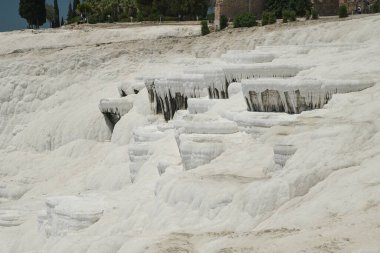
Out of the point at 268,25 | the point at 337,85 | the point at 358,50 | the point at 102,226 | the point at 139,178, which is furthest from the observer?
the point at 268,25

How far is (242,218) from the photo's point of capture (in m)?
11.7

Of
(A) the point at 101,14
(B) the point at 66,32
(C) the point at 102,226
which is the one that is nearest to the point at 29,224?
(C) the point at 102,226

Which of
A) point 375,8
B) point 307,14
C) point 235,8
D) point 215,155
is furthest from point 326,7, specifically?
point 215,155

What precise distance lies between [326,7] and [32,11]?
21.4 m

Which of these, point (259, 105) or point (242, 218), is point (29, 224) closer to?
point (259, 105)

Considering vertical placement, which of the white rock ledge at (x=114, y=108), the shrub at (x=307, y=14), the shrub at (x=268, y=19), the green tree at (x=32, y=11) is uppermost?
the shrub at (x=307, y=14)

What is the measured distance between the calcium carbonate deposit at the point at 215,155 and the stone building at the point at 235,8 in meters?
6.38

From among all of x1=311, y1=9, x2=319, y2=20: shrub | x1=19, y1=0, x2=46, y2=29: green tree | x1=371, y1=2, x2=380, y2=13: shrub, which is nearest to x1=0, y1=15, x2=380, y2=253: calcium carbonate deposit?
x1=311, y1=9, x2=319, y2=20: shrub

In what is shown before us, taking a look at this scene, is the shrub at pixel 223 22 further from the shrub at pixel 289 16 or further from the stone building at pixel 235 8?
the shrub at pixel 289 16

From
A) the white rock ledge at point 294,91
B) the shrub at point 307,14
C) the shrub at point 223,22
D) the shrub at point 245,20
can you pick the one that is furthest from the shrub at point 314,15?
the white rock ledge at point 294,91

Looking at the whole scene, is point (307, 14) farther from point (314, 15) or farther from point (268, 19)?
point (268, 19)

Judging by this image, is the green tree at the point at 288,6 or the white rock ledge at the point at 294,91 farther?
the green tree at the point at 288,6

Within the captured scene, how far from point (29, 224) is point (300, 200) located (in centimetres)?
953

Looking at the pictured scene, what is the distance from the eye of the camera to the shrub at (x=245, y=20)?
3603 cm
